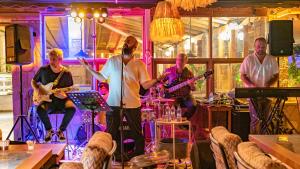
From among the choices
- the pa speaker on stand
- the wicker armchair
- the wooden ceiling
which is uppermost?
the wooden ceiling

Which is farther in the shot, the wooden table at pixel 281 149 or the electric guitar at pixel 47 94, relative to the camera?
the electric guitar at pixel 47 94

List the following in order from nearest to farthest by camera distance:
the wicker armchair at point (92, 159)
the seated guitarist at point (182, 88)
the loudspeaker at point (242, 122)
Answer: the wicker armchair at point (92, 159) < the seated guitarist at point (182, 88) < the loudspeaker at point (242, 122)

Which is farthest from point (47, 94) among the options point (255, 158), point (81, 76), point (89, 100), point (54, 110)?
point (255, 158)

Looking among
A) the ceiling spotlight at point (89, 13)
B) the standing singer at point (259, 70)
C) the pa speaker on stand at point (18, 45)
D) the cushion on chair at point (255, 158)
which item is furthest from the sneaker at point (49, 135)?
the cushion on chair at point (255, 158)

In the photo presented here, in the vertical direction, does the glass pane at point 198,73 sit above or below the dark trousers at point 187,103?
above

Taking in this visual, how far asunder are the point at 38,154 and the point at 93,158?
1054 millimetres

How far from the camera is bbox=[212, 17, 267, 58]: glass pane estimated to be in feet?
24.5

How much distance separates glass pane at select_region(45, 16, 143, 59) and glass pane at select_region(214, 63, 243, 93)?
61.1 inches

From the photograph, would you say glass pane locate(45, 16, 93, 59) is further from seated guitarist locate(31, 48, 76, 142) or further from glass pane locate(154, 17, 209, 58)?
glass pane locate(154, 17, 209, 58)

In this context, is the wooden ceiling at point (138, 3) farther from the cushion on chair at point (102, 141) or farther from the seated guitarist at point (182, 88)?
the cushion on chair at point (102, 141)

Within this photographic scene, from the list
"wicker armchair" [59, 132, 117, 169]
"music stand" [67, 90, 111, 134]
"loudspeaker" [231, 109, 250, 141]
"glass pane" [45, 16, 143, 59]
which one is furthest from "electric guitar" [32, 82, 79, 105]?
"wicker armchair" [59, 132, 117, 169]

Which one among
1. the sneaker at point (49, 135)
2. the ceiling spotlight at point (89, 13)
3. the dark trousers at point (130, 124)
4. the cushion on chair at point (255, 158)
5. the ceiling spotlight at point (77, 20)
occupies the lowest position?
the sneaker at point (49, 135)

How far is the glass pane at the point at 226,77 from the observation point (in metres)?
7.50

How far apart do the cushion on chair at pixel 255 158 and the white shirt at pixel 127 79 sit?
288 cm
